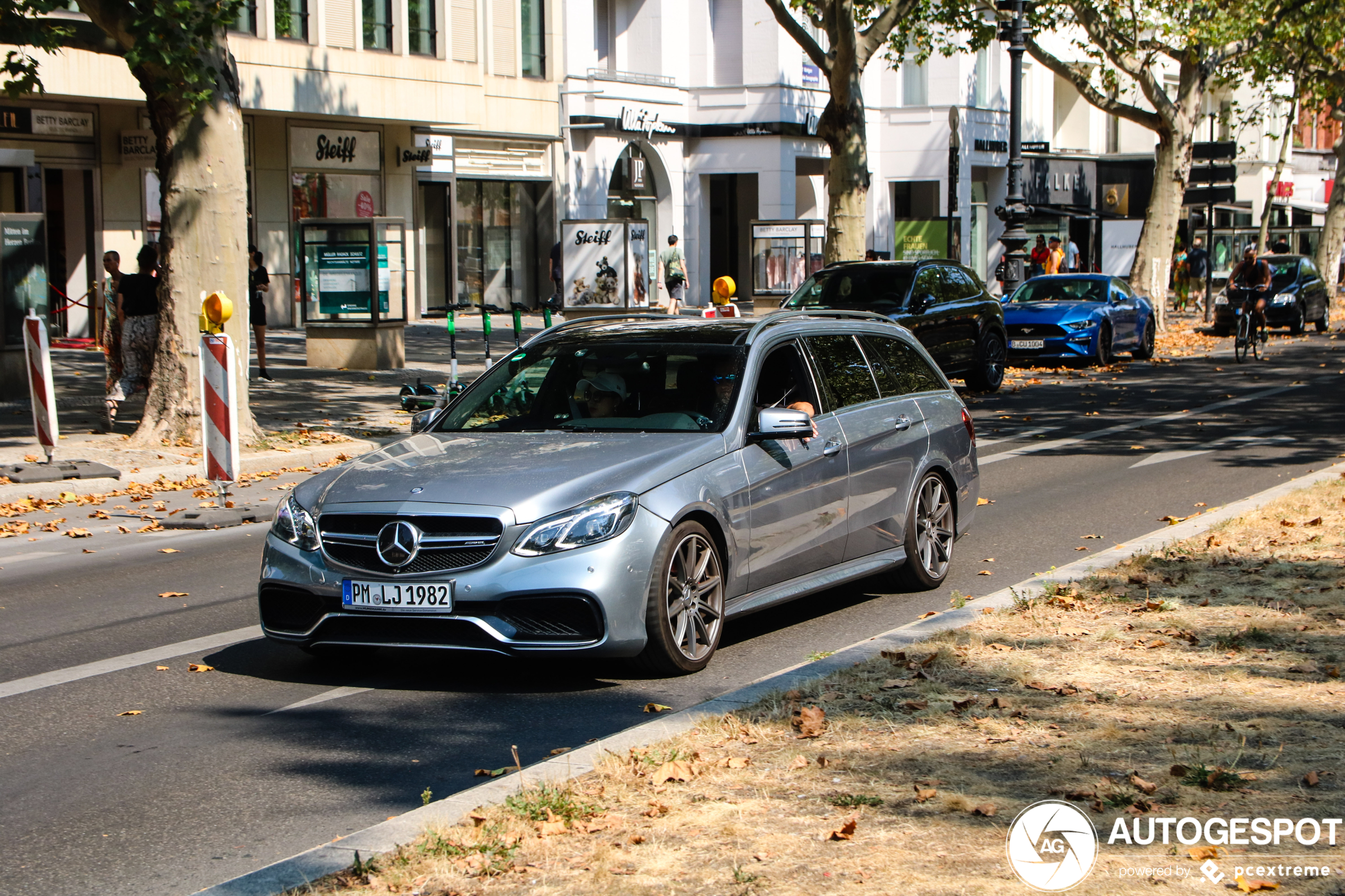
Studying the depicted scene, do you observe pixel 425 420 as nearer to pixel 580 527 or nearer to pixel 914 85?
pixel 580 527

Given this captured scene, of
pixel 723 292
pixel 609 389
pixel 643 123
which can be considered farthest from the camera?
pixel 643 123

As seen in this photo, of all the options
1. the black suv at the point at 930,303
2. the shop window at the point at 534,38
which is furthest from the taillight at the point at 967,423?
the shop window at the point at 534,38

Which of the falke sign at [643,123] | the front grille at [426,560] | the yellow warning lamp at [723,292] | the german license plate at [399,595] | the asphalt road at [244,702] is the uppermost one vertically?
the falke sign at [643,123]

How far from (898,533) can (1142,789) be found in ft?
12.8

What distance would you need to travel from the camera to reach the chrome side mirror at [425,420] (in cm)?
813

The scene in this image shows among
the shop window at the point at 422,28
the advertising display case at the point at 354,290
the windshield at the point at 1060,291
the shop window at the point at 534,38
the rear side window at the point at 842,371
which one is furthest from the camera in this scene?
the shop window at the point at 534,38

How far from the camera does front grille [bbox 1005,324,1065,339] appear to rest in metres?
26.6

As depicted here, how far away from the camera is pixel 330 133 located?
111ft

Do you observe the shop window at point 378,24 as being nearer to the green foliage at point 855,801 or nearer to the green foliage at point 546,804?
the green foliage at point 546,804

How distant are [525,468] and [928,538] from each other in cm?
302

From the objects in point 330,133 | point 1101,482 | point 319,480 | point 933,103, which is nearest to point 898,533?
point 319,480

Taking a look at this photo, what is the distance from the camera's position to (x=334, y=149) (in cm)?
3388

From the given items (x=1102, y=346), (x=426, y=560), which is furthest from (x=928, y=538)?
(x=1102, y=346)

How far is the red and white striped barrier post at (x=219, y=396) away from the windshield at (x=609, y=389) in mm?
4648
